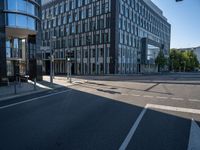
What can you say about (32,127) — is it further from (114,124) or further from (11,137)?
(114,124)

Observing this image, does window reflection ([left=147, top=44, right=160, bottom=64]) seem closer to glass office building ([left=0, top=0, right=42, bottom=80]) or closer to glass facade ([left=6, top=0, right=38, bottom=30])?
glass office building ([left=0, top=0, right=42, bottom=80])

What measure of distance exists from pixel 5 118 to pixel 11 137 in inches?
101

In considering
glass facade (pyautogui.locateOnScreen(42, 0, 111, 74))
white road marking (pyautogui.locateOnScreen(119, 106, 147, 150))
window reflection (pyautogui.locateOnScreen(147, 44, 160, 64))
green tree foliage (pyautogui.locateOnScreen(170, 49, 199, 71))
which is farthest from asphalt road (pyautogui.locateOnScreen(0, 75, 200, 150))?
green tree foliage (pyautogui.locateOnScreen(170, 49, 199, 71))

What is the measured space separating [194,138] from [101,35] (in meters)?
49.9

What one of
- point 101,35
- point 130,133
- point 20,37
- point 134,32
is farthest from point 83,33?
point 130,133

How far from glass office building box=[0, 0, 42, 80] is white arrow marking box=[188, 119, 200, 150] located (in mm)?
19216

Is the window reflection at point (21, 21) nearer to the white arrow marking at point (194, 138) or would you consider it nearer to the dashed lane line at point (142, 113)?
the dashed lane line at point (142, 113)

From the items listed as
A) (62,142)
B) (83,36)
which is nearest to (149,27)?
(83,36)

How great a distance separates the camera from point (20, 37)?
28500 millimetres

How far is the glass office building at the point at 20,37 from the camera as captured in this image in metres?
21.7

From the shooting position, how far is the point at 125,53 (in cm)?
5666

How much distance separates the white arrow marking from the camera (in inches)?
205

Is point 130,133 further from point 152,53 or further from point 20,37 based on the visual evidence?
point 152,53

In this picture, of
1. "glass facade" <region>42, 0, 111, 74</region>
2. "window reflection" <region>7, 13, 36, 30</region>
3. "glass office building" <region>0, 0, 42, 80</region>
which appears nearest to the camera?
"glass office building" <region>0, 0, 42, 80</region>
